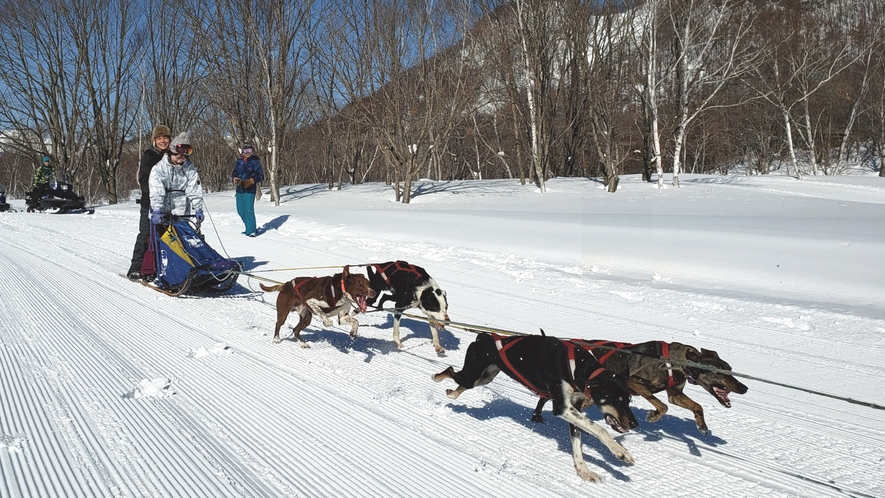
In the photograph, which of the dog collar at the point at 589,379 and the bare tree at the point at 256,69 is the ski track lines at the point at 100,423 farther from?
the bare tree at the point at 256,69

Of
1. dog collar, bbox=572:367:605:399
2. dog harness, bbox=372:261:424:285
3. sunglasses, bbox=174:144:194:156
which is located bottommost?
dog collar, bbox=572:367:605:399

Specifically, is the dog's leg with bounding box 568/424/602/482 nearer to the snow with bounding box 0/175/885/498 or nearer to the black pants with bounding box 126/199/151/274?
the snow with bounding box 0/175/885/498

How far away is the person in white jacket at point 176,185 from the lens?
25.5ft

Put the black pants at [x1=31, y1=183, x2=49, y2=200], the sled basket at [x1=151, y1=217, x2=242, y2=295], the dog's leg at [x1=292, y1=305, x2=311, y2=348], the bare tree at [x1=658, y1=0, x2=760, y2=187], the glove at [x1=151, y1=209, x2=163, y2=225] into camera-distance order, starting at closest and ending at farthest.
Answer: the dog's leg at [x1=292, y1=305, x2=311, y2=348] → the sled basket at [x1=151, y1=217, x2=242, y2=295] → the glove at [x1=151, y1=209, x2=163, y2=225] → the bare tree at [x1=658, y1=0, x2=760, y2=187] → the black pants at [x1=31, y1=183, x2=49, y2=200]

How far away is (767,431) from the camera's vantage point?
3.71m

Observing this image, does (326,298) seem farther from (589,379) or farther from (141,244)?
(141,244)

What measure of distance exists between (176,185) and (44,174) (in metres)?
15.5

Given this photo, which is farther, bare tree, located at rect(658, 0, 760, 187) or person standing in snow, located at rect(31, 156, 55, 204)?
person standing in snow, located at rect(31, 156, 55, 204)

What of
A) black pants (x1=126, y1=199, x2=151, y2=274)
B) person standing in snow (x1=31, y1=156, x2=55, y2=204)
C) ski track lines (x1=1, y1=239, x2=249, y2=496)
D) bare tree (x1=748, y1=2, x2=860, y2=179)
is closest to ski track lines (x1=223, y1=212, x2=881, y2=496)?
ski track lines (x1=1, y1=239, x2=249, y2=496)

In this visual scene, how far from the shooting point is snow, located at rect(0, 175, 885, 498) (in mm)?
3148

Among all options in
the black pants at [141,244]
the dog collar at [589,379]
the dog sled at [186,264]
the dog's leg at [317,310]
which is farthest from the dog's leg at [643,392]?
the black pants at [141,244]

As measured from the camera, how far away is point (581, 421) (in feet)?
10.3

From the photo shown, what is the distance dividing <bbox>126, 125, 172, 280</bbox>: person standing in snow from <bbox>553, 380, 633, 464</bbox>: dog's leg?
657cm

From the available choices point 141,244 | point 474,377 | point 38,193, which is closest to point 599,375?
→ point 474,377
